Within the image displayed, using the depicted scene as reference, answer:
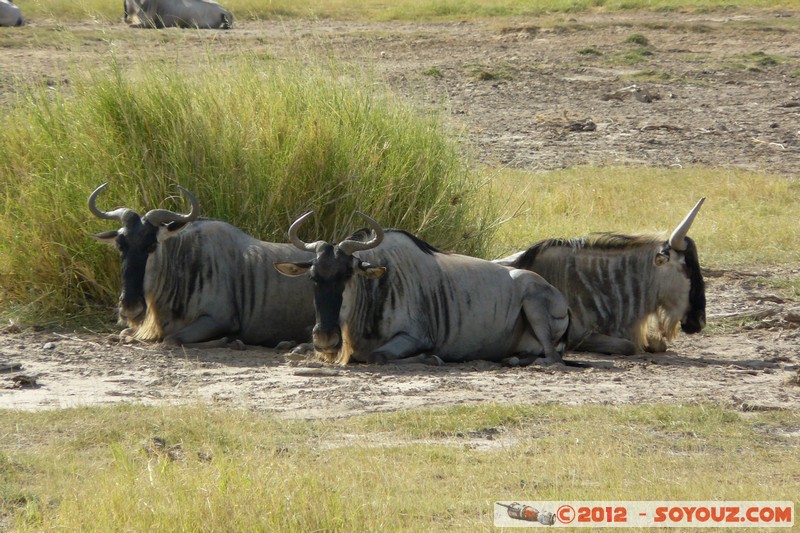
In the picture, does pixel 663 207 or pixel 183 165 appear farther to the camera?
pixel 663 207

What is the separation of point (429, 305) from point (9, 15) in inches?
715

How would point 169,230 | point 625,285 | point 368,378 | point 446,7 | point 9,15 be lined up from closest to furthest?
point 368,378
point 169,230
point 625,285
point 9,15
point 446,7

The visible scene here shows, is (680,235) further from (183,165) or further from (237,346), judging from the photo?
(183,165)

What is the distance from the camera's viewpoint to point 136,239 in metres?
8.53

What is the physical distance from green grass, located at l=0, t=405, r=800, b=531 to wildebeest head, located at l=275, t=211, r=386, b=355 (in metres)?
1.52

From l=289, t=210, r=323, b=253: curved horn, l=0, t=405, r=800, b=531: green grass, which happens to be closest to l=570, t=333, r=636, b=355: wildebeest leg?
l=289, t=210, r=323, b=253: curved horn

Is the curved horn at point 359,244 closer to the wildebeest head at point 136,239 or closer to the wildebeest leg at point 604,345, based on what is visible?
the wildebeest head at point 136,239

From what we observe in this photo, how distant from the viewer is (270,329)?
891cm

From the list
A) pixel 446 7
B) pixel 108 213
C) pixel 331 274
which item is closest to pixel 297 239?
pixel 331 274

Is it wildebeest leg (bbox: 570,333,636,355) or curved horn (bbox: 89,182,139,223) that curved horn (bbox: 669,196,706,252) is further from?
curved horn (bbox: 89,182,139,223)

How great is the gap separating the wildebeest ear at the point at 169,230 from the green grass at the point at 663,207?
3.28 metres

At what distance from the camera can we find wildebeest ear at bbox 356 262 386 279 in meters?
8.18

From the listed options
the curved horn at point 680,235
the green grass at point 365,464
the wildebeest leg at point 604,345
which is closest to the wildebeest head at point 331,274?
the green grass at point 365,464

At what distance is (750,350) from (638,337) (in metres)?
0.77
